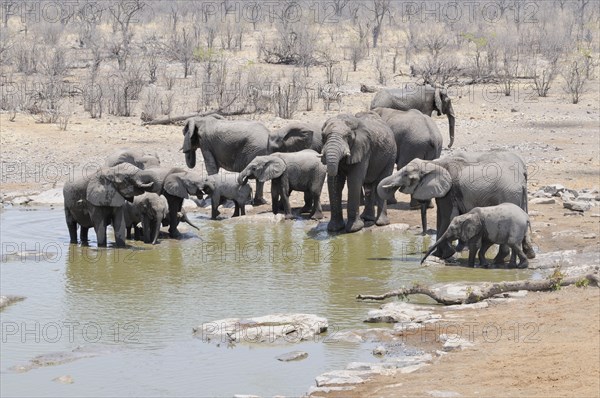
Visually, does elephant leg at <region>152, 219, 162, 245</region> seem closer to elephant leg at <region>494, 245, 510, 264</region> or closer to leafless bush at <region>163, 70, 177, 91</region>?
elephant leg at <region>494, 245, 510, 264</region>

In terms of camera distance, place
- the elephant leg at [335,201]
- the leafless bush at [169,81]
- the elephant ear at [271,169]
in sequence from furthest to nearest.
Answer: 1. the leafless bush at [169,81]
2. the elephant ear at [271,169]
3. the elephant leg at [335,201]

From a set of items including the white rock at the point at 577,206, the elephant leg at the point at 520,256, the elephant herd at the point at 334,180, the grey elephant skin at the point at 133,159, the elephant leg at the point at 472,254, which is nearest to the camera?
the elephant leg at the point at 520,256

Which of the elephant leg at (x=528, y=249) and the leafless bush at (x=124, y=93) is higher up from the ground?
the leafless bush at (x=124, y=93)

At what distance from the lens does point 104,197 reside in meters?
15.1

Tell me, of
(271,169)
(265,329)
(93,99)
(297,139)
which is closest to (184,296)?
(265,329)

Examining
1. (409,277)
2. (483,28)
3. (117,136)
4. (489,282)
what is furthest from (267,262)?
(483,28)

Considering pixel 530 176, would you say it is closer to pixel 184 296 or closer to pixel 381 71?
pixel 184 296

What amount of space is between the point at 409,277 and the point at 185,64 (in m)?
21.2

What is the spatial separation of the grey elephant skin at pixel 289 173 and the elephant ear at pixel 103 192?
8.53 feet

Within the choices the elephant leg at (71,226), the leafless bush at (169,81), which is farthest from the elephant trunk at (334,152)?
the leafless bush at (169,81)

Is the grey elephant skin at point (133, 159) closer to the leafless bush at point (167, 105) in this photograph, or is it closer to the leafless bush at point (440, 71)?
the leafless bush at point (167, 105)

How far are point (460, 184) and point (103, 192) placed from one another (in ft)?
14.3

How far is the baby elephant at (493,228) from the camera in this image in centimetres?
1331

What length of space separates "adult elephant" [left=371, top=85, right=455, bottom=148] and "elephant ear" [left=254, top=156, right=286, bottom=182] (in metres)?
4.12
